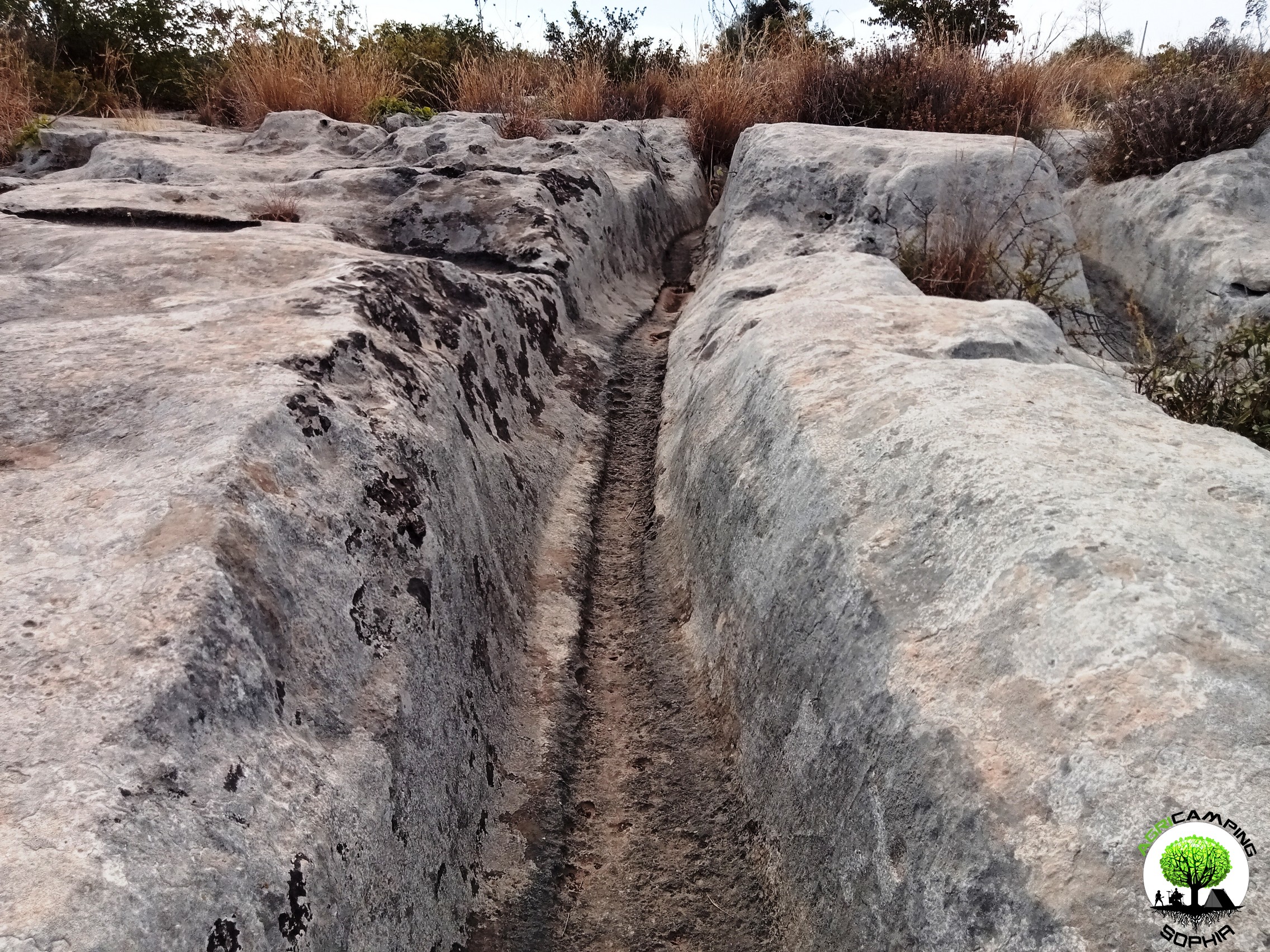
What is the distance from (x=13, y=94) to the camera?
21.4 feet

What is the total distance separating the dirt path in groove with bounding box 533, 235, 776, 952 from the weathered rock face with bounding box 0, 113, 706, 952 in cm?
11

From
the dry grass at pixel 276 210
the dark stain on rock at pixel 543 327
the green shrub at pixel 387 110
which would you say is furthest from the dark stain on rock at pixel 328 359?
the green shrub at pixel 387 110

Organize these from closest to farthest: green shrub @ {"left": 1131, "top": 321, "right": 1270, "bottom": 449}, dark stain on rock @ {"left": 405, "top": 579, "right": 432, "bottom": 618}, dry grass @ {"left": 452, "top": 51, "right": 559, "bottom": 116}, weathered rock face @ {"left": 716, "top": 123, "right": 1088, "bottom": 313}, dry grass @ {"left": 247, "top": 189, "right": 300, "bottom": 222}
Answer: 1. dark stain on rock @ {"left": 405, "top": 579, "right": 432, "bottom": 618}
2. green shrub @ {"left": 1131, "top": 321, "right": 1270, "bottom": 449}
3. dry grass @ {"left": 247, "top": 189, "right": 300, "bottom": 222}
4. weathered rock face @ {"left": 716, "top": 123, "right": 1088, "bottom": 313}
5. dry grass @ {"left": 452, "top": 51, "right": 559, "bottom": 116}

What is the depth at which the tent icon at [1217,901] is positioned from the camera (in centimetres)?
90

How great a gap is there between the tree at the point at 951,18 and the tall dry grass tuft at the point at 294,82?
501 centimetres

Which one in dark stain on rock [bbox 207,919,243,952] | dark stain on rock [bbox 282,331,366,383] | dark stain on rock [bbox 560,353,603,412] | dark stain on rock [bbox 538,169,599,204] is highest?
dark stain on rock [bbox 538,169,599,204]

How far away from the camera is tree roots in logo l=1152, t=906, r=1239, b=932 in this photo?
0.90 metres

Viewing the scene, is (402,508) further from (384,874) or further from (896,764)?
(896,764)

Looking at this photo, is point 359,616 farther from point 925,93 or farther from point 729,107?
point 729,107

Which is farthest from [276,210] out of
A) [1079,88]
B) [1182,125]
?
[1079,88]

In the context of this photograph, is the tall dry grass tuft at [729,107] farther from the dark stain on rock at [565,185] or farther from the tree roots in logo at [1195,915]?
the tree roots in logo at [1195,915]

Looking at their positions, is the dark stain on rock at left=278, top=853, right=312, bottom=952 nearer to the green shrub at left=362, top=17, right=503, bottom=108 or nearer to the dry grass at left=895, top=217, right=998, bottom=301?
the dry grass at left=895, top=217, right=998, bottom=301

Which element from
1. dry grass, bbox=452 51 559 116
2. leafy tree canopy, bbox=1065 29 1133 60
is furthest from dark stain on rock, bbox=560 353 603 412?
leafy tree canopy, bbox=1065 29 1133 60

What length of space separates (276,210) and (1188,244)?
4.97m
